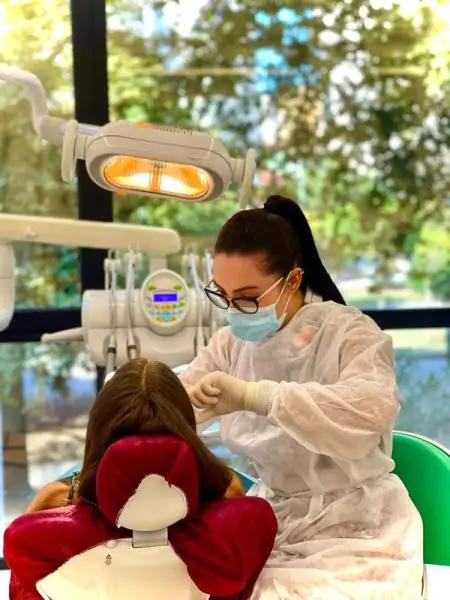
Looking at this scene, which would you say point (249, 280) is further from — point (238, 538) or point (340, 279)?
point (340, 279)

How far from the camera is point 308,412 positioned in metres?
1.21

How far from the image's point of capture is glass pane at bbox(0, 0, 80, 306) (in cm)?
254

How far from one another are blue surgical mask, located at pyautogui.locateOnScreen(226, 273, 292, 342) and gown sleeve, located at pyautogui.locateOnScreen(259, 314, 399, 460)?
17cm

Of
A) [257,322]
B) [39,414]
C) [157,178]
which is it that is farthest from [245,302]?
[39,414]

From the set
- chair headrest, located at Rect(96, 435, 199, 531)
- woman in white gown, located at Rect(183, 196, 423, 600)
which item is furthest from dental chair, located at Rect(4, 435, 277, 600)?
woman in white gown, located at Rect(183, 196, 423, 600)

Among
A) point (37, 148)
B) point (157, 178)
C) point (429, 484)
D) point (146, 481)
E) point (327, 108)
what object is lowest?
point (429, 484)

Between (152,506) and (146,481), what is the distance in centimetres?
4

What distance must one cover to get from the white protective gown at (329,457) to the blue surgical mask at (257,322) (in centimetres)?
3

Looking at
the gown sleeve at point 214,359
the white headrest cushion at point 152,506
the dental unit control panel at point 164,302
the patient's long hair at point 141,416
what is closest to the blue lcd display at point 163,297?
the dental unit control panel at point 164,302

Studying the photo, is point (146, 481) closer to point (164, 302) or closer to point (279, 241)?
point (279, 241)

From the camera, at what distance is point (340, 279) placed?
2811 millimetres

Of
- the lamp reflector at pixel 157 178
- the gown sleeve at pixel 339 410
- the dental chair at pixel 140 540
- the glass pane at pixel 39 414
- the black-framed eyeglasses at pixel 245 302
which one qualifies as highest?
the lamp reflector at pixel 157 178

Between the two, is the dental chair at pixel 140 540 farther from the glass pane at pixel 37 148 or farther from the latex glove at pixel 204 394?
the glass pane at pixel 37 148

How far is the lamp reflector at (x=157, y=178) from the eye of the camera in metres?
1.47
